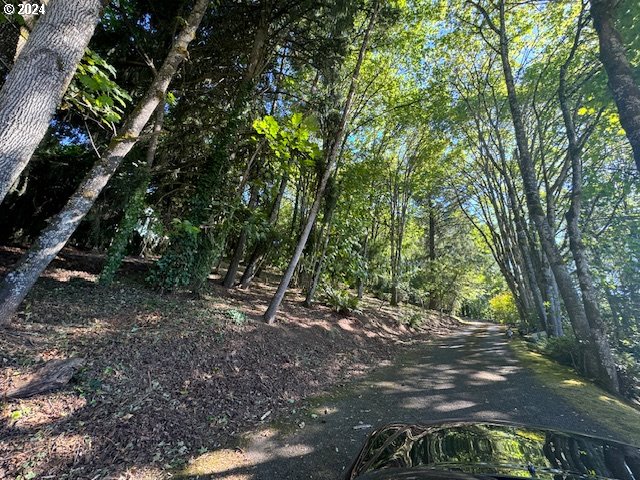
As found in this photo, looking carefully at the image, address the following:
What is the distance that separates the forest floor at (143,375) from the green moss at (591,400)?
3490mm

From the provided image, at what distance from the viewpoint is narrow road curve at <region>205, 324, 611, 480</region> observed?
2.92 m

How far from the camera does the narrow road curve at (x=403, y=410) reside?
2916mm

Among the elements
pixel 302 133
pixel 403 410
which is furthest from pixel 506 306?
pixel 302 133

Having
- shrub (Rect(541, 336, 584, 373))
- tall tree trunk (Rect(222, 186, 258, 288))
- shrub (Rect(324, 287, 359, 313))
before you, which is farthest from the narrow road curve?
tall tree trunk (Rect(222, 186, 258, 288))

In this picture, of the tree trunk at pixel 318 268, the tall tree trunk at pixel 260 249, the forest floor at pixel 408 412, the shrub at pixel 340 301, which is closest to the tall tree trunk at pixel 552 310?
the forest floor at pixel 408 412

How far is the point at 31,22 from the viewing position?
361cm

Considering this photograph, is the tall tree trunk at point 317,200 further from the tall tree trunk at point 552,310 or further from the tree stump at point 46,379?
the tall tree trunk at point 552,310

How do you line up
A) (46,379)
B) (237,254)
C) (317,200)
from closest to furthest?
(46,379) < (317,200) < (237,254)

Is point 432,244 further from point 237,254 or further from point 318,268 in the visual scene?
point 237,254

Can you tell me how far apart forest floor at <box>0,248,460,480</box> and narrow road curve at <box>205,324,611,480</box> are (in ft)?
1.11

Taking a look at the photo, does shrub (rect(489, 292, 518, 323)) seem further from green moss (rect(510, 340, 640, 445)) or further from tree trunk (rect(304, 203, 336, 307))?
tree trunk (rect(304, 203, 336, 307))

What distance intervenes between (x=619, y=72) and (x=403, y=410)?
5.96 meters

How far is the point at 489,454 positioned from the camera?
5.27 ft

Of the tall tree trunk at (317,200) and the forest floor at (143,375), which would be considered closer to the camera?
the forest floor at (143,375)
